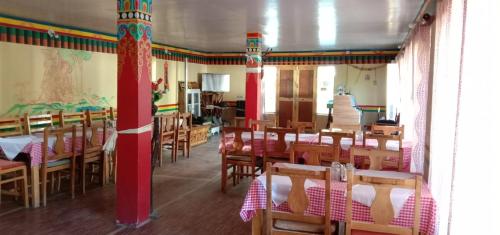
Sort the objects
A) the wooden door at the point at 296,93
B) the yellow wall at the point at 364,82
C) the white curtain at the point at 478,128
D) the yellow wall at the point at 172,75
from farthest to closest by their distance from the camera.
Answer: the wooden door at the point at 296,93 → the yellow wall at the point at 364,82 → the yellow wall at the point at 172,75 → the white curtain at the point at 478,128

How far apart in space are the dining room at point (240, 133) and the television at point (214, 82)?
1.08 m

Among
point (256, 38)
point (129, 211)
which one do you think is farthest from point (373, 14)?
point (129, 211)

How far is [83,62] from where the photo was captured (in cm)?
842

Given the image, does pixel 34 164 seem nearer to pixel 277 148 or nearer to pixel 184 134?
pixel 277 148

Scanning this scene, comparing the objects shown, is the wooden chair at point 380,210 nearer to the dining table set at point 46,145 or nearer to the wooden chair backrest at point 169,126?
the dining table set at point 46,145

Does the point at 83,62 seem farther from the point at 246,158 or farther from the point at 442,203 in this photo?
the point at 442,203

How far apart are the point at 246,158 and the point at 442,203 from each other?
324 cm

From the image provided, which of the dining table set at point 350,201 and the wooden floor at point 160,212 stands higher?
the dining table set at point 350,201

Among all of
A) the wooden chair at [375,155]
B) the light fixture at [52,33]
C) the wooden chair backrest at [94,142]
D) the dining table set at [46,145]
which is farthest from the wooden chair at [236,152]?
the light fixture at [52,33]

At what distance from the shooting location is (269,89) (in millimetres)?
13758

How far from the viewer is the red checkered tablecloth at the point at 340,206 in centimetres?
299

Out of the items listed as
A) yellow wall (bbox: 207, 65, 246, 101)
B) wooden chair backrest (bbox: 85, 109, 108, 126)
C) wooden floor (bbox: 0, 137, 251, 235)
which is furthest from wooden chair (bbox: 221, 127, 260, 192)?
yellow wall (bbox: 207, 65, 246, 101)

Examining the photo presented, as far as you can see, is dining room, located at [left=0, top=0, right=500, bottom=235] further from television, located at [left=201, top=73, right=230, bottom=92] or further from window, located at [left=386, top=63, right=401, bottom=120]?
television, located at [left=201, top=73, right=230, bottom=92]

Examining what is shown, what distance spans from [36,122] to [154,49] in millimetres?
4348
